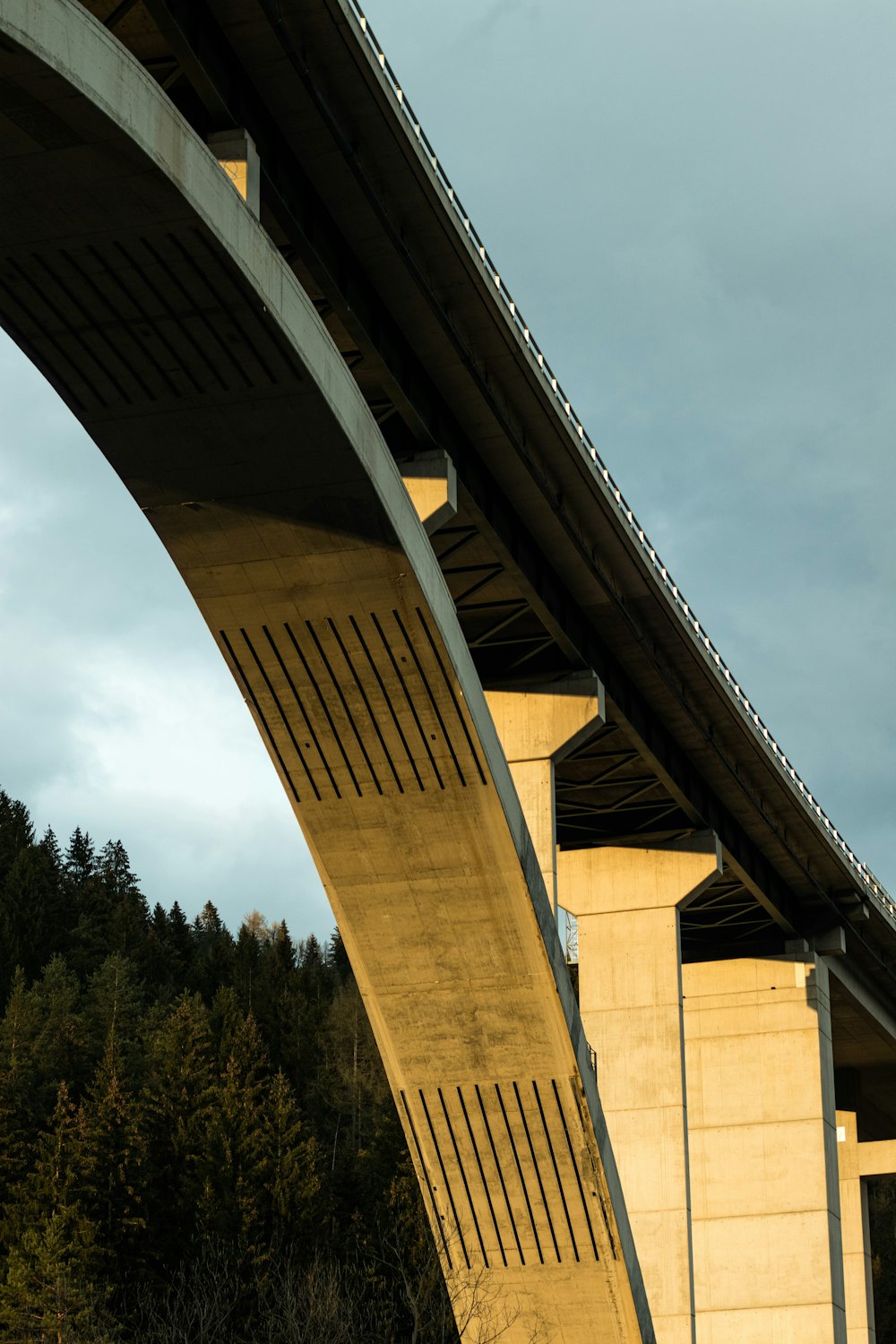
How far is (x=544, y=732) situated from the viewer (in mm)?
30797

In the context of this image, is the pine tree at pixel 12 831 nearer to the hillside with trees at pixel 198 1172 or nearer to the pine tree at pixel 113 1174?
the hillside with trees at pixel 198 1172

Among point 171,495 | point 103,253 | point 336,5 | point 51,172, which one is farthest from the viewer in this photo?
point 171,495

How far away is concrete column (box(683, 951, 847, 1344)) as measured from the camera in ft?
129

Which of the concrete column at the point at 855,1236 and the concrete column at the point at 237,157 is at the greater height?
the concrete column at the point at 237,157

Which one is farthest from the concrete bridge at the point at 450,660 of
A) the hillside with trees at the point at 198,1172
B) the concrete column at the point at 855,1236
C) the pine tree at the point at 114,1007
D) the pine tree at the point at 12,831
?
the pine tree at the point at 12,831

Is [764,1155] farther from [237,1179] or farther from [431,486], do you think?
[431,486]

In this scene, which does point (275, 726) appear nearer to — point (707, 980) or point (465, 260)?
point (465, 260)

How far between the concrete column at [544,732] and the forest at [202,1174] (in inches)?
282

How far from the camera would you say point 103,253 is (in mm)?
17250

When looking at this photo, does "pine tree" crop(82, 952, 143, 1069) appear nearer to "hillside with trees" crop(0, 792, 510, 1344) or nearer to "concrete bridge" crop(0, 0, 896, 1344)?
"hillside with trees" crop(0, 792, 510, 1344)

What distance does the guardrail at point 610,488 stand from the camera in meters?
20.9

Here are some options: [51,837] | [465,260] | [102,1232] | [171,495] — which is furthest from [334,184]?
[51,837]

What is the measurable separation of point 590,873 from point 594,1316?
1042cm

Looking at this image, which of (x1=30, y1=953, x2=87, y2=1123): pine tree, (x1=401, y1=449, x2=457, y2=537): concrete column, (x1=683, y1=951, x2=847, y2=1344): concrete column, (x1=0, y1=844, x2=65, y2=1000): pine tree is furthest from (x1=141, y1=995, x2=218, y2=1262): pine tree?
(x1=401, y1=449, x2=457, y2=537): concrete column
